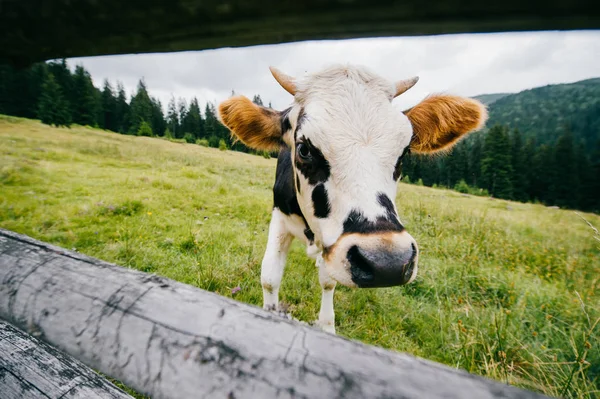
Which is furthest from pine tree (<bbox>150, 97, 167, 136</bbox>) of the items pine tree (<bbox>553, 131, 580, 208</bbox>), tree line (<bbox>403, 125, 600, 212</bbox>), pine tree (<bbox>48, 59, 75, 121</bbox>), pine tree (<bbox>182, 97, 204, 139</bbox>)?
pine tree (<bbox>553, 131, 580, 208</bbox>)

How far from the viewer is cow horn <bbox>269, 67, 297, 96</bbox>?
2324 mm

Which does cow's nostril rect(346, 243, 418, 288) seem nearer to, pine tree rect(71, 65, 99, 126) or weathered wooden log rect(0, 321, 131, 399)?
weathered wooden log rect(0, 321, 131, 399)

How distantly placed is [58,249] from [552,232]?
11.2 m

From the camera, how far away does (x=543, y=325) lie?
9.69ft

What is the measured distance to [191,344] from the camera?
0.82 m

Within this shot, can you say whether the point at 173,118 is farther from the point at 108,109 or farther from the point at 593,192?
the point at 593,192

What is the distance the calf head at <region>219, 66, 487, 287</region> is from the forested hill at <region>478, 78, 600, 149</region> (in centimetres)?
9253

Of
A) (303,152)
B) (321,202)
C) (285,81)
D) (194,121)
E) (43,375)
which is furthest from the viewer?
(194,121)

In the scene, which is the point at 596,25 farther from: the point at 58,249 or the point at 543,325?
the point at 543,325

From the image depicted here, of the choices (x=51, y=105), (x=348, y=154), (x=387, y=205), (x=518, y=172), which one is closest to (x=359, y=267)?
(x=387, y=205)

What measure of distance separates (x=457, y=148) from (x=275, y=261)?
37.1 meters

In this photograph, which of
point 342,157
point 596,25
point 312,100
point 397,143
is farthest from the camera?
point 312,100

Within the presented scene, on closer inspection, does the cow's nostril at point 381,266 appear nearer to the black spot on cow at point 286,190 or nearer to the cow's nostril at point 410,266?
the cow's nostril at point 410,266

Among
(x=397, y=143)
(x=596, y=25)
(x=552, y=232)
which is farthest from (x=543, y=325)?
(x=552, y=232)
